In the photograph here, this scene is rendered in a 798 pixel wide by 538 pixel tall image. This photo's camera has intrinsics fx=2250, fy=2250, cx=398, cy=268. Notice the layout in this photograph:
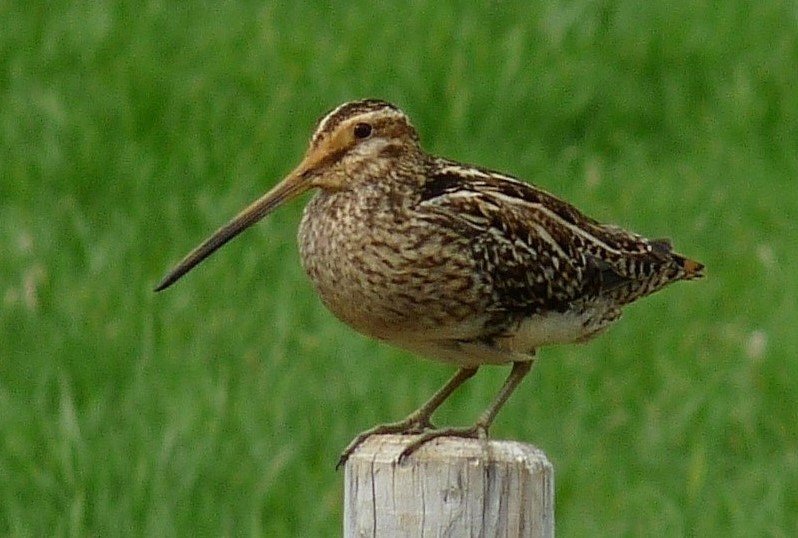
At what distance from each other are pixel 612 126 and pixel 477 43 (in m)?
0.72

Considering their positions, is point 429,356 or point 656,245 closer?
point 429,356

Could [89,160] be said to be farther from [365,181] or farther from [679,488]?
[365,181]

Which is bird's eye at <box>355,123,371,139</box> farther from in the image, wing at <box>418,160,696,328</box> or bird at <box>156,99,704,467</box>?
wing at <box>418,160,696,328</box>

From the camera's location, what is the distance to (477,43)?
31.8 feet

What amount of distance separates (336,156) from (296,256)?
323 cm

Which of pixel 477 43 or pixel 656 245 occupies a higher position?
pixel 477 43

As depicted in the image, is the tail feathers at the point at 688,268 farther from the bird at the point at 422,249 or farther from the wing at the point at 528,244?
the bird at the point at 422,249

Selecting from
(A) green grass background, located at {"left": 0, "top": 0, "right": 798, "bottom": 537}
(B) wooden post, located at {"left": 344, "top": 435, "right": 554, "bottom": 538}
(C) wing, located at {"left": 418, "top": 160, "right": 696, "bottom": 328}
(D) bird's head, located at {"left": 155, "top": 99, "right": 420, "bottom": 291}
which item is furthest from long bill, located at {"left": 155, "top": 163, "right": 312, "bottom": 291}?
(A) green grass background, located at {"left": 0, "top": 0, "right": 798, "bottom": 537}

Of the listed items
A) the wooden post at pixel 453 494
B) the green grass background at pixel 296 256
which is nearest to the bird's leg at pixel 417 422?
the wooden post at pixel 453 494

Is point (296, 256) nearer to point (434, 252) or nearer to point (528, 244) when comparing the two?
point (528, 244)

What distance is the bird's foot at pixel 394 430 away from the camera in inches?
170

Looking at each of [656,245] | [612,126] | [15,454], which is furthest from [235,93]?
[656,245]

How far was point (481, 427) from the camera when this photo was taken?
4.58m

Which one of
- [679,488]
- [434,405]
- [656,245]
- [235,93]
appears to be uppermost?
[235,93]
